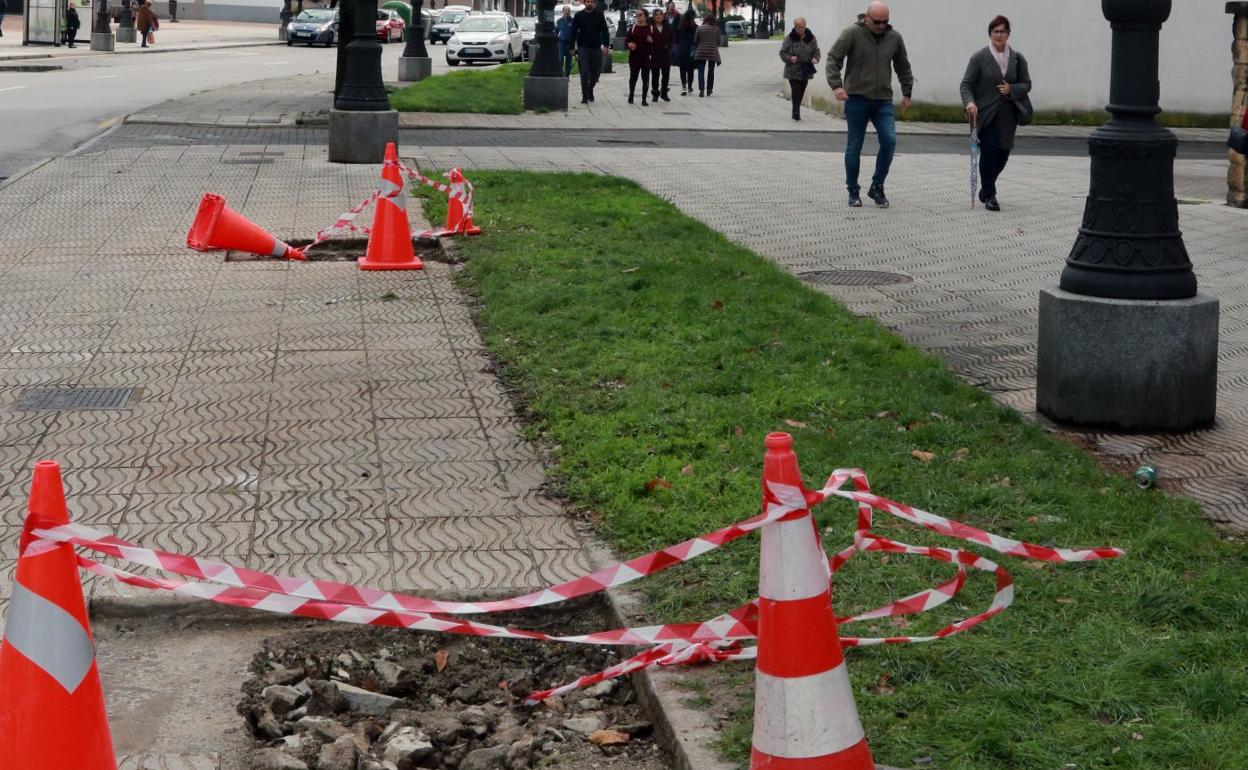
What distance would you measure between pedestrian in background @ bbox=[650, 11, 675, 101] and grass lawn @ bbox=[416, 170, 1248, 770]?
22330 mm

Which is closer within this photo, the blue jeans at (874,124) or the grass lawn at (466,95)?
the blue jeans at (874,124)

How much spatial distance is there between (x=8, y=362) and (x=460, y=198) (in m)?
4.94

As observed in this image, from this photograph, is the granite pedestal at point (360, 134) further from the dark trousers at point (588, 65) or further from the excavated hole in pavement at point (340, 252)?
the dark trousers at point (588, 65)

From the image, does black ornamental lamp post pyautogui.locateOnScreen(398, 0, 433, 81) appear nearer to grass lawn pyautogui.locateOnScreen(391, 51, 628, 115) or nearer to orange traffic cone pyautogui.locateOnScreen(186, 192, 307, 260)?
grass lawn pyautogui.locateOnScreen(391, 51, 628, 115)

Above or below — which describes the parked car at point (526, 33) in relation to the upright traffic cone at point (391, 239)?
above

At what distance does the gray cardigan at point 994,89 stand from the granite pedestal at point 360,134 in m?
6.60

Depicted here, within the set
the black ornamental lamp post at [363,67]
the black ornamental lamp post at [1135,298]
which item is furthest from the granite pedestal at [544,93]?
the black ornamental lamp post at [1135,298]

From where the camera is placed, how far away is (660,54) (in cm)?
3306

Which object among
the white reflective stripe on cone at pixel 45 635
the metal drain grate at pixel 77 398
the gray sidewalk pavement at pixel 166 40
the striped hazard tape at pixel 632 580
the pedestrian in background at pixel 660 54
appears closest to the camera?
the white reflective stripe on cone at pixel 45 635

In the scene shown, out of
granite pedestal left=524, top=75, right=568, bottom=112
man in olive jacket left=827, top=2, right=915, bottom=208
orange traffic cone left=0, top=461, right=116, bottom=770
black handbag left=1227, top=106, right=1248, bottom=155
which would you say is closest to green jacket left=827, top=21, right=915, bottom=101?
man in olive jacket left=827, top=2, right=915, bottom=208

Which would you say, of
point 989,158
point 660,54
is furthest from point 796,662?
point 660,54

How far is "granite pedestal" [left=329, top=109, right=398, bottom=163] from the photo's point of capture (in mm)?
18172

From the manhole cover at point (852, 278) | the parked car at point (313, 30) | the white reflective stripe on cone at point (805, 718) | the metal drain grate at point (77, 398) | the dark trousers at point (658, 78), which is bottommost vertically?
the white reflective stripe on cone at point (805, 718)

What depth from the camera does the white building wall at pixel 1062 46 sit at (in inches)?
1104
